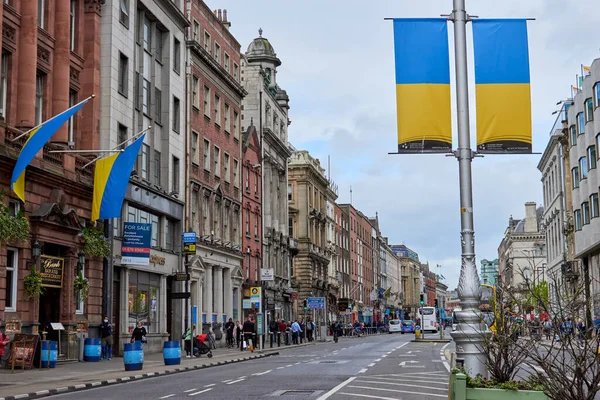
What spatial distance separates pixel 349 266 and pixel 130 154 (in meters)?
91.2

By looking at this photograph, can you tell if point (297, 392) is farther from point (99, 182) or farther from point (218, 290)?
point (218, 290)

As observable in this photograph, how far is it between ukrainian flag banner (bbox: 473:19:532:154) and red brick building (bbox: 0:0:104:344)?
19.1m

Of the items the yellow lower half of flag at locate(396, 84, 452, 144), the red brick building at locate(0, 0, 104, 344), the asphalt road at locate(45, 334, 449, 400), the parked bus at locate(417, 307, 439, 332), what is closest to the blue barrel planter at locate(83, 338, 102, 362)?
the red brick building at locate(0, 0, 104, 344)

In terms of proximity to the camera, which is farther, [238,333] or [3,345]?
[238,333]

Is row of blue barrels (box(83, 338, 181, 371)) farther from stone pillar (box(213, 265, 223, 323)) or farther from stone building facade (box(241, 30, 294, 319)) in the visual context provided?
stone building facade (box(241, 30, 294, 319))

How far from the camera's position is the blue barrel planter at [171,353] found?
32.3 meters

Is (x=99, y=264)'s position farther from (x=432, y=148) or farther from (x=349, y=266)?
(x=349, y=266)

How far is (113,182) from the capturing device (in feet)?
108

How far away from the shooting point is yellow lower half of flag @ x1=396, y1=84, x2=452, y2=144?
14.0 m

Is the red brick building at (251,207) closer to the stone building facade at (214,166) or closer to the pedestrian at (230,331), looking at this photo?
the stone building facade at (214,166)

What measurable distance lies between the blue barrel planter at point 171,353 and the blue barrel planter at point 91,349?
3253 millimetres

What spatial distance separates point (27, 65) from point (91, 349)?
11.2 meters

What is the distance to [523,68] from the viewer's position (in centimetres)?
1434

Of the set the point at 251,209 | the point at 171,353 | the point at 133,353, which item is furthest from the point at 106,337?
the point at 251,209
